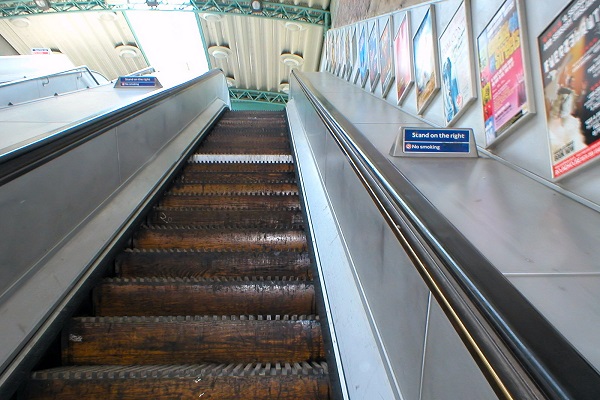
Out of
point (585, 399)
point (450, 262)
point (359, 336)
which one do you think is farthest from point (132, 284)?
point (585, 399)

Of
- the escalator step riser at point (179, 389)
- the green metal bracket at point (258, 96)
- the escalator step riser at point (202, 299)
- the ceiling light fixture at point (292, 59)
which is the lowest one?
the escalator step riser at point (179, 389)

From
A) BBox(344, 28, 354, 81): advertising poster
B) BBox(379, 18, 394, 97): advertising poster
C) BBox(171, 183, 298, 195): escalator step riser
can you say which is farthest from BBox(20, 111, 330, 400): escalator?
BBox(344, 28, 354, 81): advertising poster

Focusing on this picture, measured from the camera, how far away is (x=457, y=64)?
9.23 feet

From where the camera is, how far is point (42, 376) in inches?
60.2

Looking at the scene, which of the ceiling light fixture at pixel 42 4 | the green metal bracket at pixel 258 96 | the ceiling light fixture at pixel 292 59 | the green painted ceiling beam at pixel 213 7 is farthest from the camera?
the green metal bracket at pixel 258 96

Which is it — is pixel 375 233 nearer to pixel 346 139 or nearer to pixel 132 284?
pixel 346 139

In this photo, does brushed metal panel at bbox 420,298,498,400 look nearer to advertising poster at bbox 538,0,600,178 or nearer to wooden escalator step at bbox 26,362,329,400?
wooden escalator step at bbox 26,362,329,400

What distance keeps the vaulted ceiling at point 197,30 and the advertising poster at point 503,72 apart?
1197 cm

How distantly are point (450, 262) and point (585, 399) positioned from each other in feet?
1.39

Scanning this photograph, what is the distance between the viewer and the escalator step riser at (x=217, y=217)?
9.73 feet

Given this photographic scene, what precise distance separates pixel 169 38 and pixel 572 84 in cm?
1785

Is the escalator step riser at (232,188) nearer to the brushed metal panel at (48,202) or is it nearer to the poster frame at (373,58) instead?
the brushed metal panel at (48,202)

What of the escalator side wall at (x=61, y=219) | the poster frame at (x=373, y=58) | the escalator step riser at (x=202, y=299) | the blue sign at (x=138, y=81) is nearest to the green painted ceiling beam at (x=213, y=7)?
the poster frame at (x=373, y=58)

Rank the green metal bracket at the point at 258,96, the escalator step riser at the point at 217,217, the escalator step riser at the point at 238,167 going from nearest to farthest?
the escalator step riser at the point at 217,217, the escalator step riser at the point at 238,167, the green metal bracket at the point at 258,96
